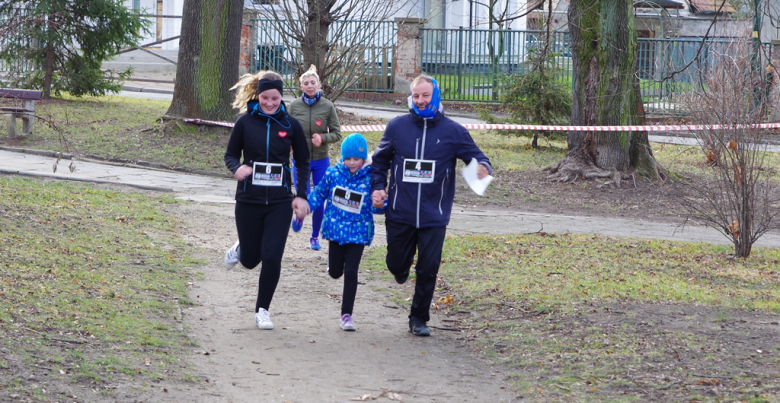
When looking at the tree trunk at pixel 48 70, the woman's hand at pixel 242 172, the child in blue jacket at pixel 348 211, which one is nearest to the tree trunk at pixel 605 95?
the child in blue jacket at pixel 348 211

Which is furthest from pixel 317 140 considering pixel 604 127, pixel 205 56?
pixel 205 56

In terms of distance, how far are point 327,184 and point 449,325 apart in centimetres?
147

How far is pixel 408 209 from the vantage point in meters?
6.06

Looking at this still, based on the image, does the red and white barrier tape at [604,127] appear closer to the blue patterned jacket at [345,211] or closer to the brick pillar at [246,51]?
the blue patterned jacket at [345,211]

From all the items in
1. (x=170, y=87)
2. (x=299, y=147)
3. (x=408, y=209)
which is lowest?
(x=408, y=209)

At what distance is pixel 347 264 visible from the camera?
6.28 metres

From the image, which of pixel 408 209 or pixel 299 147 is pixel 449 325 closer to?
pixel 408 209

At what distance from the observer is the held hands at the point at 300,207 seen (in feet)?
20.0

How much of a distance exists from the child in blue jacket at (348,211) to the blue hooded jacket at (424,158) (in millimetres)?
146

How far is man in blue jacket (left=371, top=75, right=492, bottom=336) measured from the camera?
6051mm

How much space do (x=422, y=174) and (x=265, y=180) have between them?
109cm

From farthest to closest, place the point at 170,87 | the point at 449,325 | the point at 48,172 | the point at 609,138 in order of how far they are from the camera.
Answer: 1. the point at 170,87
2. the point at 609,138
3. the point at 48,172
4. the point at 449,325

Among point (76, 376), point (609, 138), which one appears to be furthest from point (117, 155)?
point (76, 376)

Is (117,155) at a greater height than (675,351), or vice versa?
(117,155)
